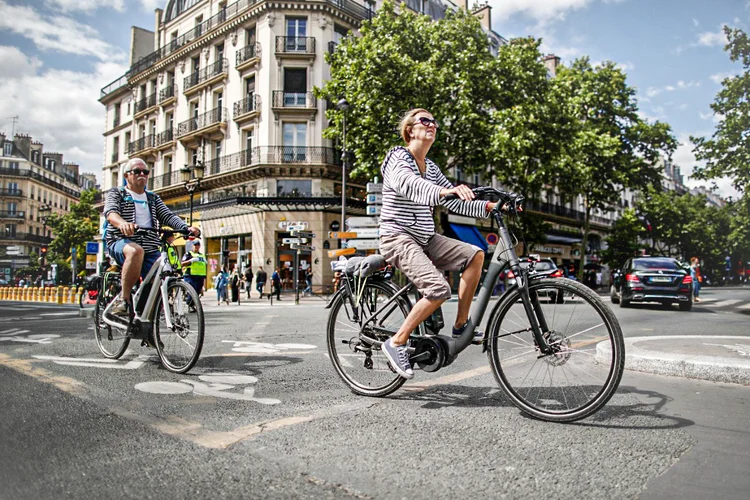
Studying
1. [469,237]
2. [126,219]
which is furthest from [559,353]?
[126,219]

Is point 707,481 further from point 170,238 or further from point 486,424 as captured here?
point 170,238

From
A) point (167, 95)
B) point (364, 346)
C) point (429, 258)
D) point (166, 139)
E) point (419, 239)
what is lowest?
point (364, 346)

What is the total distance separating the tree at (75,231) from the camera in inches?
2282

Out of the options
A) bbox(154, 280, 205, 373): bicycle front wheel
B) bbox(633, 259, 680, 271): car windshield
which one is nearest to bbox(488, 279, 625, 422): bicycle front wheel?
bbox(154, 280, 205, 373): bicycle front wheel

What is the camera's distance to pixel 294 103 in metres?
→ 32.5

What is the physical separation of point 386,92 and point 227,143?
1435 centimetres

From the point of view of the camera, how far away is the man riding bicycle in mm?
4945

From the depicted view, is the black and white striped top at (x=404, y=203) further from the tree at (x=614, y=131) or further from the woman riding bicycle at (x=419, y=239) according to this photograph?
the tree at (x=614, y=131)

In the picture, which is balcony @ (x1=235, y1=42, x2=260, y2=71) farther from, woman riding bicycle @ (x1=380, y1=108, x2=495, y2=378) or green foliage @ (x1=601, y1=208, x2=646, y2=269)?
woman riding bicycle @ (x1=380, y1=108, x2=495, y2=378)

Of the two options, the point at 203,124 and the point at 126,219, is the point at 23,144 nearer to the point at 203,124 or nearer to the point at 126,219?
the point at 203,124

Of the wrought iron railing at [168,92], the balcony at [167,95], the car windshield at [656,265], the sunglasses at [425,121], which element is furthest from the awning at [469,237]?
the wrought iron railing at [168,92]

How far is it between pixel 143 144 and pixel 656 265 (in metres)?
38.4

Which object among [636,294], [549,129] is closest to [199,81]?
[549,129]

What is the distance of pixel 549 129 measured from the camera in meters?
27.3
